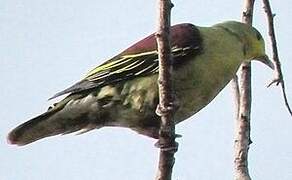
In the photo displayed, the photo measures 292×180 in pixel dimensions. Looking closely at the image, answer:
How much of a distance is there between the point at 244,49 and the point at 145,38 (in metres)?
0.91

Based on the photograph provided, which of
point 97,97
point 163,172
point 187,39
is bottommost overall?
point 163,172

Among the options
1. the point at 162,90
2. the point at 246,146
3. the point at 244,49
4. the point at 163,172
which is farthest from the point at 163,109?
the point at 244,49

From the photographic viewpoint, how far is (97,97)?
15.4 ft

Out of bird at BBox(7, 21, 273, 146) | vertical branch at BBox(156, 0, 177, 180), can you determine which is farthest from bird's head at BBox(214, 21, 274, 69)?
vertical branch at BBox(156, 0, 177, 180)

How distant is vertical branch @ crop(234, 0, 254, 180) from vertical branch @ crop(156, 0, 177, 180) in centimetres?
35

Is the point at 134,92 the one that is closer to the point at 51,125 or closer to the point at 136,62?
the point at 136,62

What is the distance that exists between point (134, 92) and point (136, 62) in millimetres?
250

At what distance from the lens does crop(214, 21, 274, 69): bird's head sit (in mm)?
5590

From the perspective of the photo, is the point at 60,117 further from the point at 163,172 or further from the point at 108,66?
the point at 163,172

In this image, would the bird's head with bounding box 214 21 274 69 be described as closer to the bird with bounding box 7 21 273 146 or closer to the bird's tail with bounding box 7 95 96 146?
the bird with bounding box 7 21 273 146

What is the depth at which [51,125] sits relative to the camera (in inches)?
180

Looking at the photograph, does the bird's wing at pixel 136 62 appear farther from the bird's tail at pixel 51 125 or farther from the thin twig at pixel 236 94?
the thin twig at pixel 236 94

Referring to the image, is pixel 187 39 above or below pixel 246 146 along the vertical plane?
above

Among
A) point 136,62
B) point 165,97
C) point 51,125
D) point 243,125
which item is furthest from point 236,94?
point 51,125
